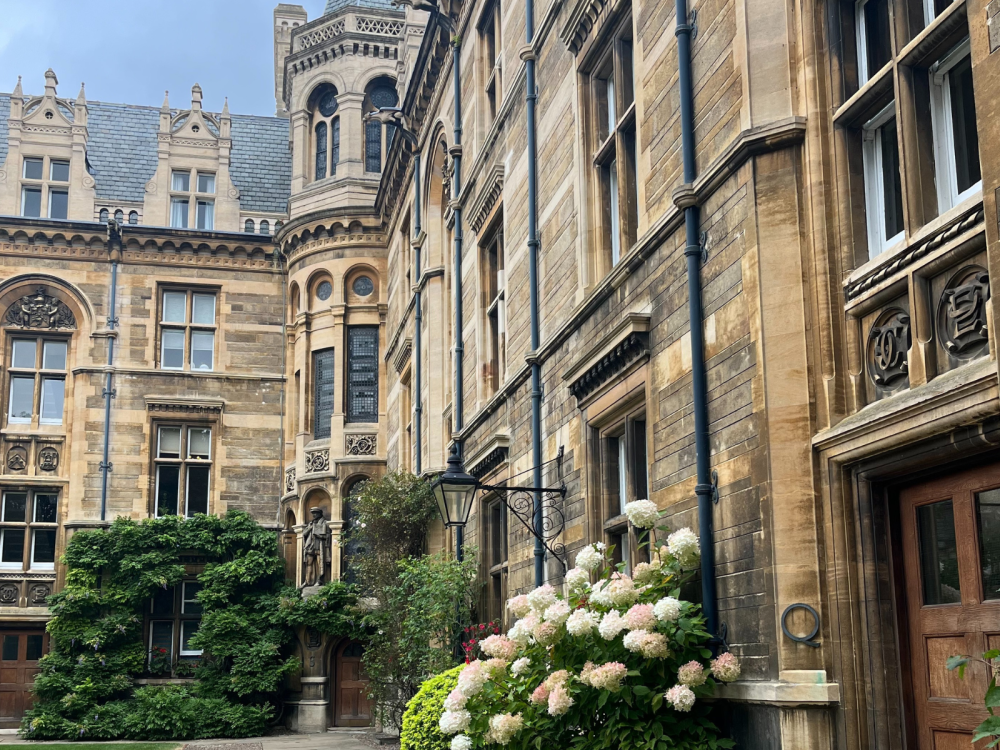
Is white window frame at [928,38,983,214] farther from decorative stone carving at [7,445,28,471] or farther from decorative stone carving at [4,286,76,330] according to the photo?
decorative stone carving at [4,286,76,330]

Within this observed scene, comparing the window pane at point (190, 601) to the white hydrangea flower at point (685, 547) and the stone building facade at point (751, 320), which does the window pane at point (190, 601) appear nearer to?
the stone building facade at point (751, 320)

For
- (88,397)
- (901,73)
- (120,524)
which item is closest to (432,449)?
(120,524)

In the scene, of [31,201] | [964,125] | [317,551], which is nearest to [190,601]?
[317,551]

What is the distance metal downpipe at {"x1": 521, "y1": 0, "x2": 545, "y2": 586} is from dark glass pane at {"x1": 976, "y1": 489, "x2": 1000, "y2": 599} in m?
6.52

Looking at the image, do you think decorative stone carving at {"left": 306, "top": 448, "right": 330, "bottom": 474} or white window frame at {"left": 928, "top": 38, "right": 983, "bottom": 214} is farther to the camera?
decorative stone carving at {"left": 306, "top": 448, "right": 330, "bottom": 474}

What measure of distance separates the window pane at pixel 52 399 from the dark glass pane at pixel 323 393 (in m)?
6.35

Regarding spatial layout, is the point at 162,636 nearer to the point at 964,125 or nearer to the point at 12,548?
the point at 12,548

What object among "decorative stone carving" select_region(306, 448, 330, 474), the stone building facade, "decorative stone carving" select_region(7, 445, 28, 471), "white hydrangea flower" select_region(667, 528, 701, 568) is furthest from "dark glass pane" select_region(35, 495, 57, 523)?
"white hydrangea flower" select_region(667, 528, 701, 568)

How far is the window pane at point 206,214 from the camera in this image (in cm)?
3192

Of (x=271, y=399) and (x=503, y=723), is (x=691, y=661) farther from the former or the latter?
(x=271, y=399)

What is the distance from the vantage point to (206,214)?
105 ft

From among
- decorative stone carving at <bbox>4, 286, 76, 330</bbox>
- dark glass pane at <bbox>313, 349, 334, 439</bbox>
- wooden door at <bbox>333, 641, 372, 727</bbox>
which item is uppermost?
decorative stone carving at <bbox>4, 286, 76, 330</bbox>

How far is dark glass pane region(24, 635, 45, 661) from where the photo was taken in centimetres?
2837

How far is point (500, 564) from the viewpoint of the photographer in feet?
52.3
